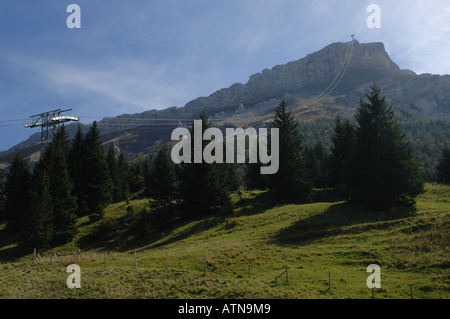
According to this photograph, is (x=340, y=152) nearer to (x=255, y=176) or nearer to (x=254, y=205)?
(x=255, y=176)

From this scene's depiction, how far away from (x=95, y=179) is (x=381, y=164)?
4602 cm

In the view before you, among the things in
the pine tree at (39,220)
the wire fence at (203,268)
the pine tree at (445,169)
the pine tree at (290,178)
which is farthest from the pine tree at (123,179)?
the pine tree at (445,169)

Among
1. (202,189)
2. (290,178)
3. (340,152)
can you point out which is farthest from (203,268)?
(340,152)

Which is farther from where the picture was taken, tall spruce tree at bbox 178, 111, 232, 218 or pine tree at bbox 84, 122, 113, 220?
pine tree at bbox 84, 122, 113, 220

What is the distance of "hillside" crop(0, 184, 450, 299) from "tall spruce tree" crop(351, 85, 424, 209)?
2466 millimetres

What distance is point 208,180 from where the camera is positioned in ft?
137

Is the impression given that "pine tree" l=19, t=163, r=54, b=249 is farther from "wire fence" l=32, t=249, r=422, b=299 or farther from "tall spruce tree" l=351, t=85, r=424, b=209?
"tall spruce tree" l=351, t=85, r=424, b=209

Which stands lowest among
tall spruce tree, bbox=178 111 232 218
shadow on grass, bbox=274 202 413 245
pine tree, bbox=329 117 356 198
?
shadow on grass, bbox=274 202 413 245

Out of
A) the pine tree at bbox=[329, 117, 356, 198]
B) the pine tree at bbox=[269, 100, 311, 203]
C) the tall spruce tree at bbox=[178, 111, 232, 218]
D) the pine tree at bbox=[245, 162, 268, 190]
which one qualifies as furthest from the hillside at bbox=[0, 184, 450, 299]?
the pine tree at bbox=[245, 162, 268, 190]

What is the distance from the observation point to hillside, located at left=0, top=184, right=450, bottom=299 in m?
17.0

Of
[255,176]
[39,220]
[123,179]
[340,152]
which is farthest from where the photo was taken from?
[123,179]

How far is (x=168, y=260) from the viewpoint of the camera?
78.5 feet
